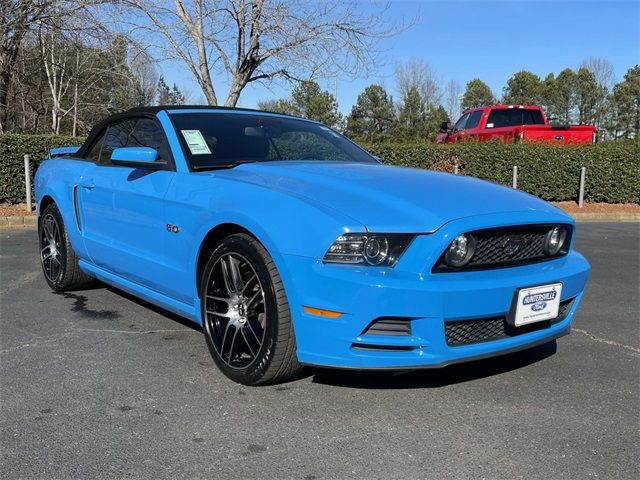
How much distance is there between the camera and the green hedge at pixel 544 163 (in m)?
13.8

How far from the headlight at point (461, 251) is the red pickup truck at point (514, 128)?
1255cm

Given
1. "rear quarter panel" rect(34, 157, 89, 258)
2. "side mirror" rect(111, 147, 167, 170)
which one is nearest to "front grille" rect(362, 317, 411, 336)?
"side mirror" rect(111, 147, 167, 170)

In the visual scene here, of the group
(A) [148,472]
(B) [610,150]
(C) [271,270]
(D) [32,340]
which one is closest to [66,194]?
(D) [32,340]

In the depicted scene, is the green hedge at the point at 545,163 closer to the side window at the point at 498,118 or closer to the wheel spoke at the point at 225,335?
the side window at the point at 498,118

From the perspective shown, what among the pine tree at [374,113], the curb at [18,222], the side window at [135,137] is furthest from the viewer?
the pine tree at [374,113]

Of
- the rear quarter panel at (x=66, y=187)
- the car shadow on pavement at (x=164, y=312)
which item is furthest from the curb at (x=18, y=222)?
the car shadow on pavement at (x=164, y=312)

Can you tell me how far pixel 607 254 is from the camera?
798cm

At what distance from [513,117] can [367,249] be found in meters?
14.2

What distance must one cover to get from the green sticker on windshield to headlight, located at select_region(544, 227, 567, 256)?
207cm

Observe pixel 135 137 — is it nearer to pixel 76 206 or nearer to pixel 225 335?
pixel 76 206

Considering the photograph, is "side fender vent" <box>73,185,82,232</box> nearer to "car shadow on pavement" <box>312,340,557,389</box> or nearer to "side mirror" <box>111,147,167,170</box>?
Result: "side mirror" <box>111,147,167,170</box>

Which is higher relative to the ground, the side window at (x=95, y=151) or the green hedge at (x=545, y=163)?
the side window at (x=95, y=151)

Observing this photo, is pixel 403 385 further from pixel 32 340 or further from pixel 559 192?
pixel 559 192

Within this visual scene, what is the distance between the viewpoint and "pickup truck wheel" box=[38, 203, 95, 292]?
5.02 metres
